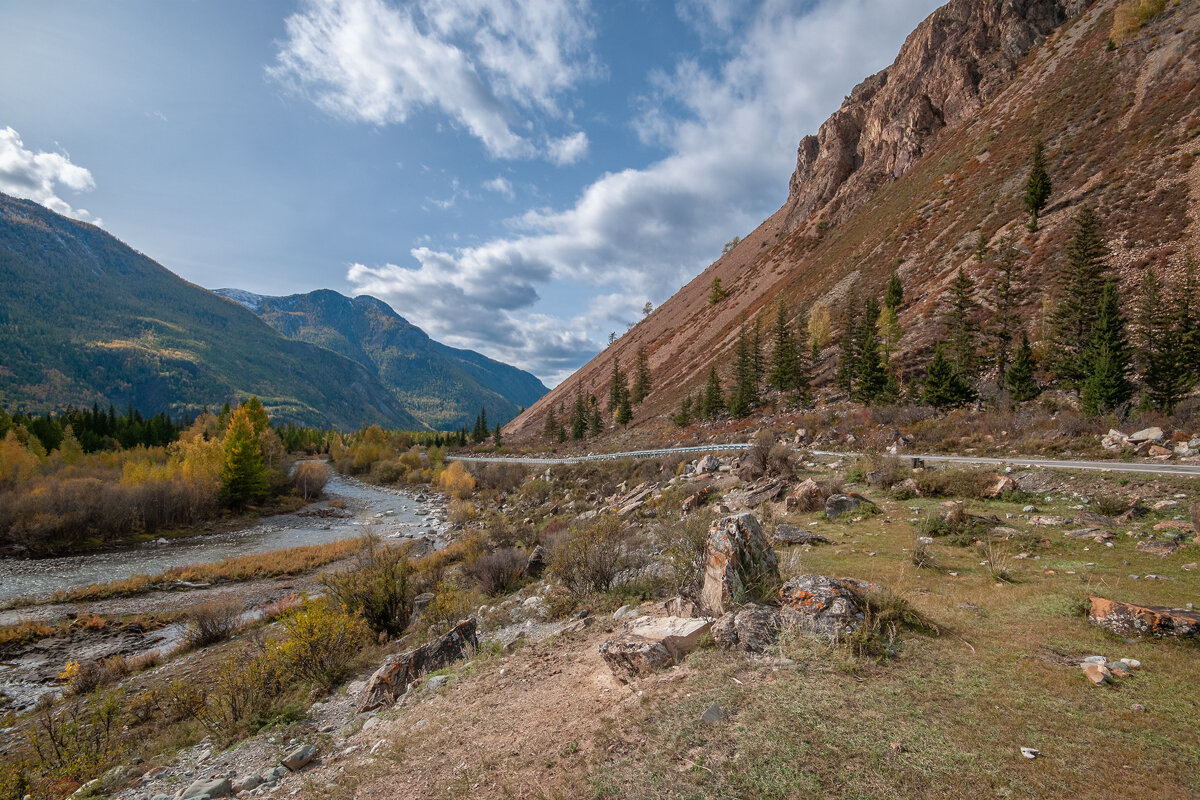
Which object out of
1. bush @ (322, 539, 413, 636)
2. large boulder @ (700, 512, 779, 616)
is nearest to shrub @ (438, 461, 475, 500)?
bush @ (322, 539, 413, 636)

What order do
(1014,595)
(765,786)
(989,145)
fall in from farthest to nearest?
1. (989,145)
2. (1014,595)
3. (765,786)

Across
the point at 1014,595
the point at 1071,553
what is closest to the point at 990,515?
the point at 1071,553

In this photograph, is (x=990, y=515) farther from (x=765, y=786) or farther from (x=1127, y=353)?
(x=1127, y=353)

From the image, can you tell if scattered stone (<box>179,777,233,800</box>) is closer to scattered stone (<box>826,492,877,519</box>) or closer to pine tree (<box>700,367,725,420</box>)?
scattered stone (<box>826,492,877,519</box>)

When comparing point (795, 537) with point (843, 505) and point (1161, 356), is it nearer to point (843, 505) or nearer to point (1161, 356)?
point (843, 505)

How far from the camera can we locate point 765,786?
3570 mm

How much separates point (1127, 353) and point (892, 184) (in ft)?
199

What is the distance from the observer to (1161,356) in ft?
71.9

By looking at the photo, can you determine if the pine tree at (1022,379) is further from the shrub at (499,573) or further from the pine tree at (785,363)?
the shrub at (499,573)

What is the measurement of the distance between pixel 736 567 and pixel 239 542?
1548 inches

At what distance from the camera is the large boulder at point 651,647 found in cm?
586

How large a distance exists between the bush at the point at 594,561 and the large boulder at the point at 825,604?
213 inches

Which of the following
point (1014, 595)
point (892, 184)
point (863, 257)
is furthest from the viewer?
point (892, 184)

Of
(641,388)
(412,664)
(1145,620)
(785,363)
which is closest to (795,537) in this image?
(1145,620)
